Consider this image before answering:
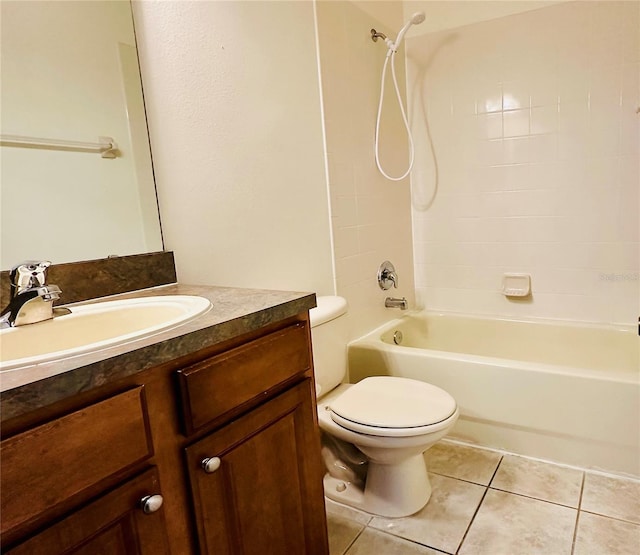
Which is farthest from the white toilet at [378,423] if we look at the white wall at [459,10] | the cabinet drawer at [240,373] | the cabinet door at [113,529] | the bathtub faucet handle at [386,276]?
the white wall at [459,10]

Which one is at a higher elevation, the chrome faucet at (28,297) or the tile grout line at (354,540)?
the chrome faucet at (28,297)

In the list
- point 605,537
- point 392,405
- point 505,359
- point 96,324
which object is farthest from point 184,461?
point 505,359

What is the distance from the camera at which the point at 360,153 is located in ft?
6.79

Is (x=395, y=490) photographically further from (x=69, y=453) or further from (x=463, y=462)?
(x=69, y=453)

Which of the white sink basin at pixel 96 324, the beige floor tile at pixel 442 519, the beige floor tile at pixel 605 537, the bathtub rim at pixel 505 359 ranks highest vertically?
the white sink basin at pixel 96 324

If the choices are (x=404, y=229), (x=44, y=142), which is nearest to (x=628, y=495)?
(x=404, y=229)

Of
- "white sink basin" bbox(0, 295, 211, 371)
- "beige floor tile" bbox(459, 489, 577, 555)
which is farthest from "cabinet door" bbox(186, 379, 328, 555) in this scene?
"beige floor tile" bbox(459, 489, 577, 555)

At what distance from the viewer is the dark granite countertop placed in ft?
1.77

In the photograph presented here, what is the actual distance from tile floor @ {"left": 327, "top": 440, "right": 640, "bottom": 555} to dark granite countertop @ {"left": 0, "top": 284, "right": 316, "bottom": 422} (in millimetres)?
923

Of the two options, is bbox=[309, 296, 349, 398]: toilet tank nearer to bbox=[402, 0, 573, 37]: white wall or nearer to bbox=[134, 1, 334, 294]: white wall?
bbox=[134, 1, 334, 294]: white wall

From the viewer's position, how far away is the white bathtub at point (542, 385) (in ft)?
5.20

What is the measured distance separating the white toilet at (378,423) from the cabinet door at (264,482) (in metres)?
0.33

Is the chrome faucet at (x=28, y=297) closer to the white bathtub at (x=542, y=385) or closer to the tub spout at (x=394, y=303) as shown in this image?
the white bathtub at (x=542, y=385)

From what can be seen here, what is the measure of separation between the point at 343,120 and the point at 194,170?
858mm
